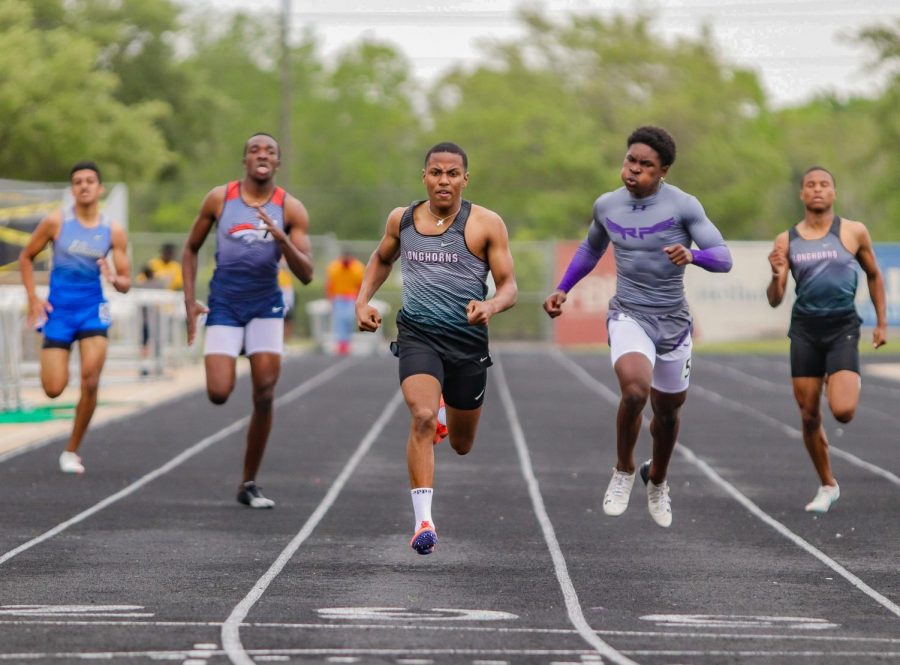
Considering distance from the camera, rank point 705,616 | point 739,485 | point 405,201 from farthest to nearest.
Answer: point 405,201, point 739,485, point 705,616

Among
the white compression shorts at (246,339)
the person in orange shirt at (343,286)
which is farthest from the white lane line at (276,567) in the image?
the person in orange shirt at (343,286)

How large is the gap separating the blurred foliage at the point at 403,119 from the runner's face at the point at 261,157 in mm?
20571

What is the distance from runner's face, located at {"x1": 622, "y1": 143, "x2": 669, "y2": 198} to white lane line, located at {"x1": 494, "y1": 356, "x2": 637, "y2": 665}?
6.47 ft

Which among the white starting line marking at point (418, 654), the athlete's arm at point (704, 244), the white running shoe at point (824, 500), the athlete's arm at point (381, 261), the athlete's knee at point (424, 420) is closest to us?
the white starting line marking at point (418, 654)

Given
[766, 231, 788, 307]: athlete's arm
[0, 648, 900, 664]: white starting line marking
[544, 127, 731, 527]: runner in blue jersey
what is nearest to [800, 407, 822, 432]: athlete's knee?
[766, 231, 788, 307]: athlete's arm

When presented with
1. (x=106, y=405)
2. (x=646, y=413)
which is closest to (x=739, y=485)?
(x=646, y=413)

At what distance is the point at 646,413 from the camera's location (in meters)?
19.6

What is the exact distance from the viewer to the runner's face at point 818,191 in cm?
1067

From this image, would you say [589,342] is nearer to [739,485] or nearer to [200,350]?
[200,350]

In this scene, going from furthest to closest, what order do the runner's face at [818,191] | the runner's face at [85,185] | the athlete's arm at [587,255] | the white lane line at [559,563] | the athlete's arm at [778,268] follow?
1. the runner's face at [85,185]
2. the runner's face at [818,191]
3. the athlete's arm at [778,268]
4. the athlete's arm at [587,255]
5. the white lane line at [559,563]

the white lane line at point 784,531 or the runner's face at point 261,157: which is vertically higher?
the runner's face at point 261,157

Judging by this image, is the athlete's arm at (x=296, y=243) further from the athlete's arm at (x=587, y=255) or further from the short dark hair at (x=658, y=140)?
the short dark hair at (x=658, y=140)

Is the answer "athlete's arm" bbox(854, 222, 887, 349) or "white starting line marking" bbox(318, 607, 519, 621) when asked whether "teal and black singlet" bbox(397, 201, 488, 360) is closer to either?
"white starting line marking" bbox(318, 607, 519, 621)

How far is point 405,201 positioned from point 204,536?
2612 inches
